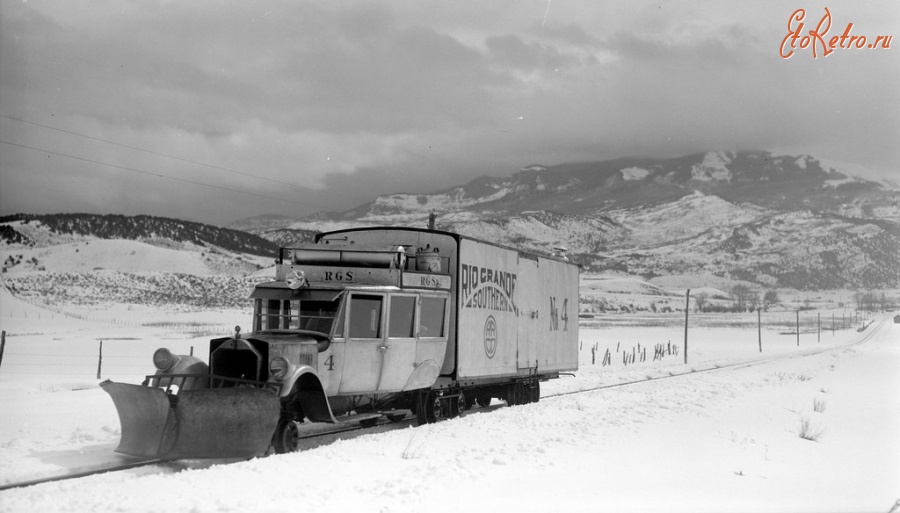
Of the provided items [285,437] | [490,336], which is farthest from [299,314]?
[490,336]

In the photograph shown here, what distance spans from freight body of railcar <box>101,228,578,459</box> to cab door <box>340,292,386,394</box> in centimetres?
2

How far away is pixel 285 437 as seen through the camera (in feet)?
36.9

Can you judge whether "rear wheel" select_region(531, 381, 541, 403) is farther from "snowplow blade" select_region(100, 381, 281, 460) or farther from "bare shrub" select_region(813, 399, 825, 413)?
"snowplow blade" select_region(100, 381, 281, 460)

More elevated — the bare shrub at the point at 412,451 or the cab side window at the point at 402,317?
the cab side window at the point at 402,317

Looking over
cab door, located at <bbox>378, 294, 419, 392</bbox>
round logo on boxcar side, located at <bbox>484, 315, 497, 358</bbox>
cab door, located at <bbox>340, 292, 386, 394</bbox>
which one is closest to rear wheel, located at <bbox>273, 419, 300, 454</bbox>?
cab door, located at <bbox>340, 292, 386, 394</bbox>

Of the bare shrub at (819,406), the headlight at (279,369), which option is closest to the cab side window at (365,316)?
the headlight at (279,369)

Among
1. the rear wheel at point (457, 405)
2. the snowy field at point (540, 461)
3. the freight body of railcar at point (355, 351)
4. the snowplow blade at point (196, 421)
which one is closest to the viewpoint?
the snowy field at point (540, 461)

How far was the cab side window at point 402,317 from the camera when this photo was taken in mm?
13188

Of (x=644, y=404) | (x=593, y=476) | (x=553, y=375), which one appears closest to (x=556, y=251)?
(x=553, y=375)

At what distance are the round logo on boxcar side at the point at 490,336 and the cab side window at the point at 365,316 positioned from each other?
344 cm

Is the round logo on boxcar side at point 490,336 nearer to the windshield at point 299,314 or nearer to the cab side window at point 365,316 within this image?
the cab side window at point 365,316

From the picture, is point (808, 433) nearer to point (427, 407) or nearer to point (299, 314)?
point (427, 407)

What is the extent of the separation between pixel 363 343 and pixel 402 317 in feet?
3.34

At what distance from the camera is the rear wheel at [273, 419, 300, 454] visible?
11.2 metres
